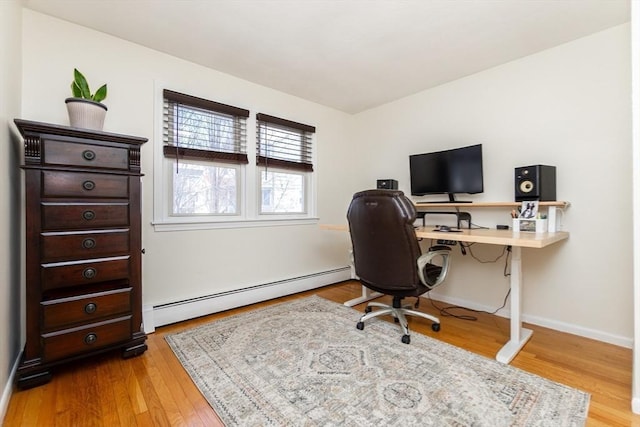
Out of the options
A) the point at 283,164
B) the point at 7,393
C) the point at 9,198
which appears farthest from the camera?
the point at 283,164

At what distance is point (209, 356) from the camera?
1.83 meters

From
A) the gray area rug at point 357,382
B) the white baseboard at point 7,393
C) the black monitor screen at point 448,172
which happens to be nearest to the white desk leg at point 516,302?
the gray area rug at point 357,382

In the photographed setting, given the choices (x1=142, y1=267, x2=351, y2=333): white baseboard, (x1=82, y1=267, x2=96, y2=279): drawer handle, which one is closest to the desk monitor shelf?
(x1=142, y1=267, x2=351, y2=333): white baseboard

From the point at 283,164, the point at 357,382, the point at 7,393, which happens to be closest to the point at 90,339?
the point at 7,393

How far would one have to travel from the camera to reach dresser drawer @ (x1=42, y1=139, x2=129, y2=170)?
1.55 meters

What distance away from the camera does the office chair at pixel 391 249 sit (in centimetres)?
191

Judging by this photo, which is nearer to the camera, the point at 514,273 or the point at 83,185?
the point at 83,185

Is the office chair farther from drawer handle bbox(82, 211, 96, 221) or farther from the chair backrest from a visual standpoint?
drawer handle bbox(82, 211, 96, 221)

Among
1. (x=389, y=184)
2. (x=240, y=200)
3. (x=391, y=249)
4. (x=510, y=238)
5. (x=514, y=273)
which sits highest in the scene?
(x=389, y=184)

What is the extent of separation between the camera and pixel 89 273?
1.68 meters

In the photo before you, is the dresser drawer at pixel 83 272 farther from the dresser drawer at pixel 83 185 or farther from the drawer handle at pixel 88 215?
the dresser drawer at pixel 83 185

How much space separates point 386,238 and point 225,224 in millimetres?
1576

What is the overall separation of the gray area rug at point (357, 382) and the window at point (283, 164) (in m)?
1.47

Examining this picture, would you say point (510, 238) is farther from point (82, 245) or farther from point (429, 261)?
point (82, 245)
